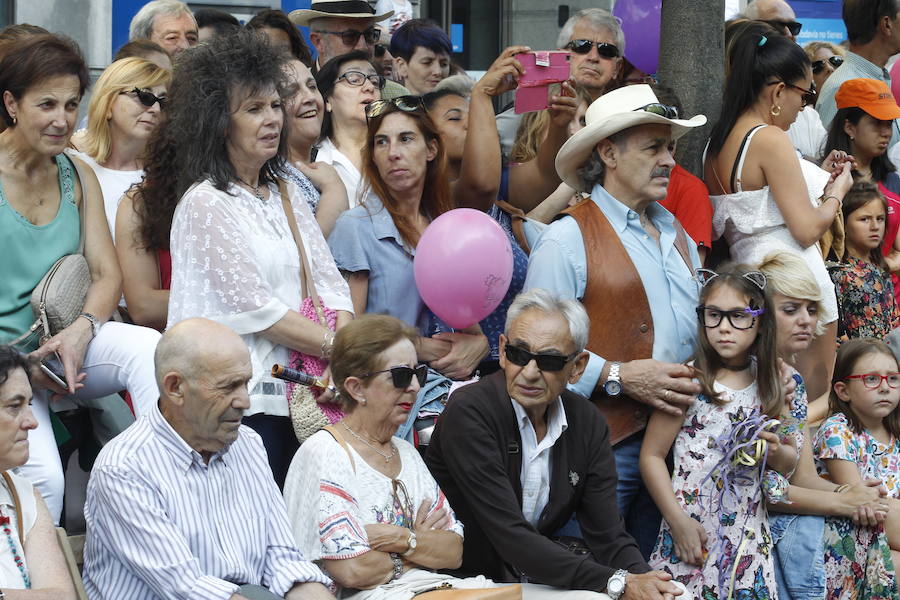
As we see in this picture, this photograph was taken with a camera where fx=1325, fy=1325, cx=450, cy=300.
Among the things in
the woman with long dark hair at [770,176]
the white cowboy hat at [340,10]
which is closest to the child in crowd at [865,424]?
the woman with long dark hair at [770,176]

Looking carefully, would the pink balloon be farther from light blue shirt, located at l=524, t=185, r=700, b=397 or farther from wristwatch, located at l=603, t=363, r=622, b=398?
wristwatch, located at l=603, t=363, r=622, b=398

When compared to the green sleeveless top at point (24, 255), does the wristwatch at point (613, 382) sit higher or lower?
lower

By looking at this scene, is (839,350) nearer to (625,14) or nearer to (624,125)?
(624,125)

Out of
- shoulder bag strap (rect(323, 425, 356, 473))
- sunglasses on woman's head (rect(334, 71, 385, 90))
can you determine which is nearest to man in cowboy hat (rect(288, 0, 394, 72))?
sunglasses on woman's head (rect(334, 71, 385, 90))

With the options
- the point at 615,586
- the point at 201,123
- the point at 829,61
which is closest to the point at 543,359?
the point at 615,586

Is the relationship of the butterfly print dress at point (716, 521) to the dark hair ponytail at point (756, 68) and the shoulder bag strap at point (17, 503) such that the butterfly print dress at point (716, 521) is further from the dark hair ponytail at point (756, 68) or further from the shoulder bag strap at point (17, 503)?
the shoulder bag strap at point (17, 503)

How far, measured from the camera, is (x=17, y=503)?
3.94 meters

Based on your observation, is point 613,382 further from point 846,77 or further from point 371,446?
point 846,77

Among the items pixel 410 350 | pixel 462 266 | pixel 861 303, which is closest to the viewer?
pixel 410 350

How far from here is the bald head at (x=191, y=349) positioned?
4113 millimetres

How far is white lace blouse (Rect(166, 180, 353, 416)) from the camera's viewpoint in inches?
188

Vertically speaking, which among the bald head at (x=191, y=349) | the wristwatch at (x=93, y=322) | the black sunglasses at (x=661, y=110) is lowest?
the wristwatch at (x=93, y=322)

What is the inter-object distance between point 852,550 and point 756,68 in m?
2.27

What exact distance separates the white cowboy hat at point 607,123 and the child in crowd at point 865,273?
1.64m
